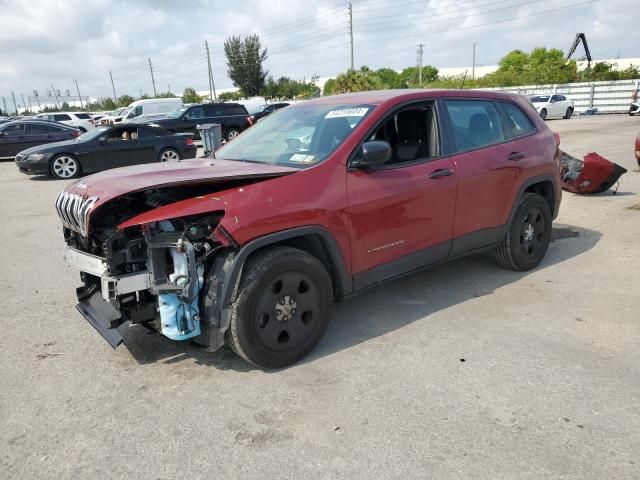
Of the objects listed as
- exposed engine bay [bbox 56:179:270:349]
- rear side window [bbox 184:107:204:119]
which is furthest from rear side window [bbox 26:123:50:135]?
exposed engine bay [bbox 56:179:270:349]

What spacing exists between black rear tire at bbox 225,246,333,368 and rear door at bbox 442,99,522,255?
1519 mm

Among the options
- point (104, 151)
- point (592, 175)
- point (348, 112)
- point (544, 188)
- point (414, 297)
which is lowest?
point (414, 297)

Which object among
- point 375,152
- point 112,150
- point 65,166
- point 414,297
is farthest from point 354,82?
point 375,152

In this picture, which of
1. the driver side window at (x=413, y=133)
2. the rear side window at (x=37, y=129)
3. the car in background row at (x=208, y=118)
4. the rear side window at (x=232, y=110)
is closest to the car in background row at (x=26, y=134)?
the rear side window at (x=37, y=129)

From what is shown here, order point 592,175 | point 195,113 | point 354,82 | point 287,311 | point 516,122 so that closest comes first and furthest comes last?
point 287,311, point 516,122, point 592,175, point 195,113, point 354,82

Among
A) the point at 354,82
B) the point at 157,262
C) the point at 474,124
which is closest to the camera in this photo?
the point at 157,262

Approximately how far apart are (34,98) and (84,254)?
368 feet

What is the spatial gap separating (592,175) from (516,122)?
446cm

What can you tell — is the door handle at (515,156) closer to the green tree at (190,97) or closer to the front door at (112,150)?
the front door at (112,150)

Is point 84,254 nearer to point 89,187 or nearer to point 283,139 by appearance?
point 89,187

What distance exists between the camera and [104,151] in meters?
12.9

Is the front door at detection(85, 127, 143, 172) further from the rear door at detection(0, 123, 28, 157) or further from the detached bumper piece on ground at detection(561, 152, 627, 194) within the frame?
the detached bumper piece on ground at detection(561, 152, 627, 194)

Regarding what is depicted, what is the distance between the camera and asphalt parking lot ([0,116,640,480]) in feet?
8.07

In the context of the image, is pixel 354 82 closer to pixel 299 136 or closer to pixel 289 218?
pixel 299 136
